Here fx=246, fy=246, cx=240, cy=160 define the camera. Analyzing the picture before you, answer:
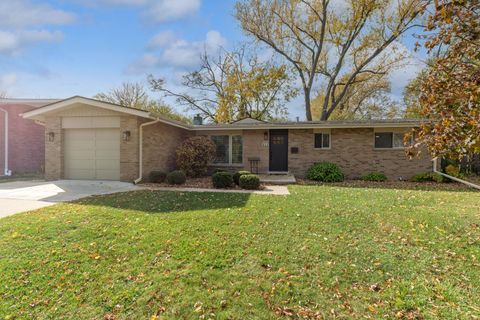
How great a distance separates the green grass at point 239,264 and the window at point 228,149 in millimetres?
7602

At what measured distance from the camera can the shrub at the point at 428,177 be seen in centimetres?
1095

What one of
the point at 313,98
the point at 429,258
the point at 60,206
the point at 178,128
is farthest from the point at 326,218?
the point at 313,98

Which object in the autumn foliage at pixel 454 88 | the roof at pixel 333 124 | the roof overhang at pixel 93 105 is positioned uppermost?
the roof overhang at pixel 93 105

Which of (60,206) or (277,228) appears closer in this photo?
(277,228)

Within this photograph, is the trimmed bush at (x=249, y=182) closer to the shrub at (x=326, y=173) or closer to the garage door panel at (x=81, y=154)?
the shrub at (x=326, y=173)

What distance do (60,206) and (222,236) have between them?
4.57m

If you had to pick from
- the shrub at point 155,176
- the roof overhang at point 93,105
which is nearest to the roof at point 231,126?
the roof overhang at point 93,105

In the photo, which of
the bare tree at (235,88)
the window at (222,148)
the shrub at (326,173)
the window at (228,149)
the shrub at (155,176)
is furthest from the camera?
the bare tree at (235,88)

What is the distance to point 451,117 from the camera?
2658 mm

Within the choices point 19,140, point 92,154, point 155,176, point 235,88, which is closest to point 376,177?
point 155,176

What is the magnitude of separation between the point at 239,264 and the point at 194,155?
28.3ft

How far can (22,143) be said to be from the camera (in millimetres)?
14266

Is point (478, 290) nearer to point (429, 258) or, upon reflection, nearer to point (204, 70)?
point (429, 258)

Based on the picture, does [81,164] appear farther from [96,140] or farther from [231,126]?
[231,126]
